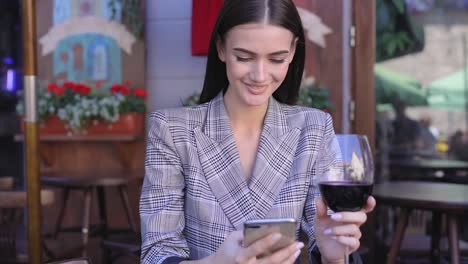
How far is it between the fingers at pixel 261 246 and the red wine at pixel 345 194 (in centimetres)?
16

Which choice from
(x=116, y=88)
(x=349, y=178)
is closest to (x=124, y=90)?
(x=116, y=88)

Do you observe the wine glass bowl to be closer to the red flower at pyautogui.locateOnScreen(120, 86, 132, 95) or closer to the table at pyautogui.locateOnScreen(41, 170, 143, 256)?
the table at pyautogui.locateOnScreen(41, 170, 143, 256)

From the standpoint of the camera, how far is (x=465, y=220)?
186 inches

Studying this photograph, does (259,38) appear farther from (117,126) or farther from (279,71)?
(117,126)

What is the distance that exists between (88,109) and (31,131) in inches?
76.9

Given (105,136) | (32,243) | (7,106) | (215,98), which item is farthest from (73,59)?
(215,98)

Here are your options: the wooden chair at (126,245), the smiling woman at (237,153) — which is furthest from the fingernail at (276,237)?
the wooden chair at (126,245)

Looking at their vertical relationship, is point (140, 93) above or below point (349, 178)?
above

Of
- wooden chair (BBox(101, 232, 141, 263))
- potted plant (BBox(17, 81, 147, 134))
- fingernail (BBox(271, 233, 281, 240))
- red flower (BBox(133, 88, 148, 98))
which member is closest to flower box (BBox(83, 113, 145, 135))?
potted plant (BBox(17, 81, 147, 134))

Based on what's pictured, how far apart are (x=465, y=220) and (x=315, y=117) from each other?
356 cm

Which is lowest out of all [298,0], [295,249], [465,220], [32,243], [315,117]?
[465,220]

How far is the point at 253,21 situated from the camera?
1417mm

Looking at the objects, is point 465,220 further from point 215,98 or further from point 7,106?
point 7,106

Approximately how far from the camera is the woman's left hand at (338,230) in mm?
1053
